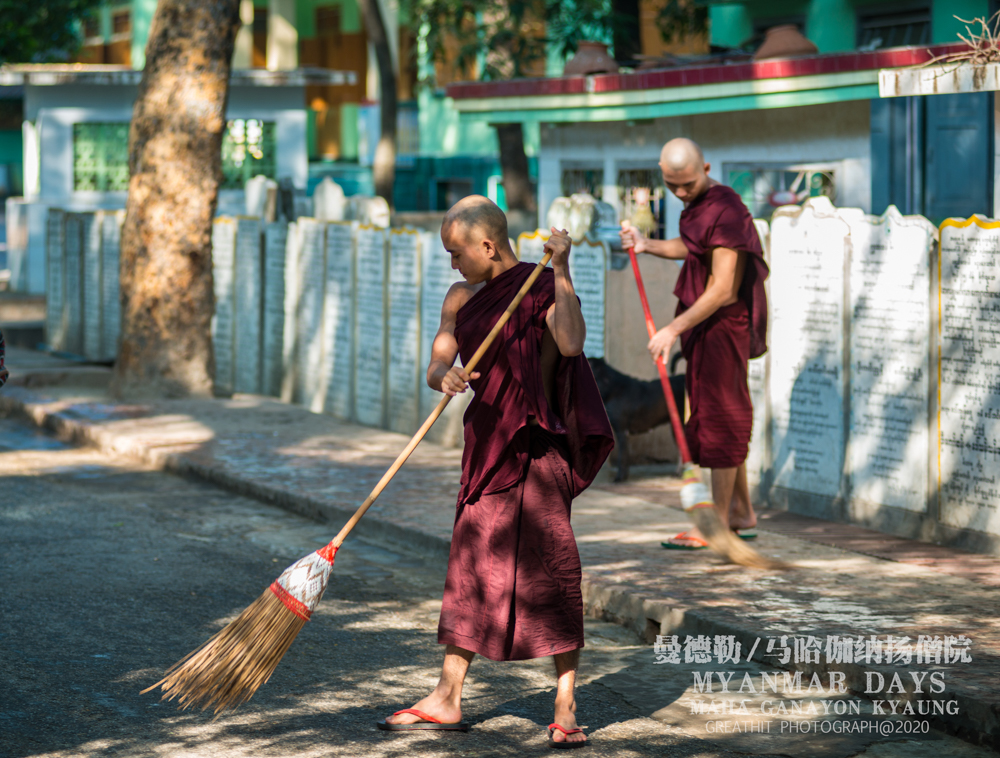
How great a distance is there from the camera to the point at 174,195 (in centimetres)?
1203

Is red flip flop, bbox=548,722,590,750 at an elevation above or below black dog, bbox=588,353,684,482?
below

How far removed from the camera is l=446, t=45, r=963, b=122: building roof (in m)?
11.2

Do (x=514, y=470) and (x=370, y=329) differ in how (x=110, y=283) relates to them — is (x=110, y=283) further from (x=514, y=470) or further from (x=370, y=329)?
(x=514, y=470)

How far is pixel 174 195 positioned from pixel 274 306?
1510 mm

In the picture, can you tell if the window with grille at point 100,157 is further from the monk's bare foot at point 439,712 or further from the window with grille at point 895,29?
the monk's bare foot at point 439,712

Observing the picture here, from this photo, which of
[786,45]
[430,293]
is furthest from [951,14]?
[430,293]

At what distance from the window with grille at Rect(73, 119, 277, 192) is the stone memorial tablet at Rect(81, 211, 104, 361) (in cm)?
671

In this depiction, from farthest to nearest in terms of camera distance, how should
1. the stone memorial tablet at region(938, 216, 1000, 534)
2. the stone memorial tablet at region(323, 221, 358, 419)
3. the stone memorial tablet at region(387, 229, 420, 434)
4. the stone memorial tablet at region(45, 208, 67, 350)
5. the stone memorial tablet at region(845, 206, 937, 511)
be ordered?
1. the stone memorial tablet at region(45, 208, 67, 350)
2. the stone memorial tablet at region(323, 221, 358, 419)
3. the stone memorial tablet at region(387, 229, 420, 434)
4. the stone memorial tablet at region(845, 206, 937, 511)
5. the stone memorial tablet at region(938, 216, 1000, 534)

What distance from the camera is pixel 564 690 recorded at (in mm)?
4441

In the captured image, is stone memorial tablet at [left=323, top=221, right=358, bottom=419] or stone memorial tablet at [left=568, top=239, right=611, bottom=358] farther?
stone memorial tablet at [left=323, top=221, right=358, bottom=419]

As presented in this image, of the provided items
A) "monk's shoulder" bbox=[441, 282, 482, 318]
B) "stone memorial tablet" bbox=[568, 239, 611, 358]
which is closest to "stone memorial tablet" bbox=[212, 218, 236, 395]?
"stone memorial tablet" bbox=[568, 239, 611, 358]

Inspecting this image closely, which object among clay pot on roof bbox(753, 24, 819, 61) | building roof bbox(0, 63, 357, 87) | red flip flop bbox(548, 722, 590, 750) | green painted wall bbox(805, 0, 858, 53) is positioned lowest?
red flip flop bbox(548, 722, 590, 750)

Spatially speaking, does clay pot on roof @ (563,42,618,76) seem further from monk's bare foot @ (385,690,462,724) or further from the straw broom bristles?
monk's bare foot @ (385,690,462,724)

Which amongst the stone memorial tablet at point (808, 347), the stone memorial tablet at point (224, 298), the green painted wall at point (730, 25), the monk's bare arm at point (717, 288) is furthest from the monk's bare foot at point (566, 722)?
the green painted wall at point (730, 25)
